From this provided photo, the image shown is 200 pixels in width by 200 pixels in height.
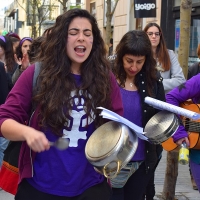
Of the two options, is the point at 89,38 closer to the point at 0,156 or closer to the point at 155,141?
the point at 155,141

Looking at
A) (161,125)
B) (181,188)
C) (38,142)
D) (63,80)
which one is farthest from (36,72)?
(181,188)

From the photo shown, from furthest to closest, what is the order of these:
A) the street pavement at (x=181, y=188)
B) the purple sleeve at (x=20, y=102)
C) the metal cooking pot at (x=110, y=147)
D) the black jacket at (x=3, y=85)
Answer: the street pavement at (x=181, y=188), the black jacket at (x=3, y=85), the purple sleeve at (x=20, y=102), the metal cooking pot at (x=110, y=147)

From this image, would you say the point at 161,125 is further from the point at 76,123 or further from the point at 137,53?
the point at 137,53

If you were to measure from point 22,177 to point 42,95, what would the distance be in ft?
1.51

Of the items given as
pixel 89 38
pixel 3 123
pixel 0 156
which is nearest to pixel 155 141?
pixel 89 38

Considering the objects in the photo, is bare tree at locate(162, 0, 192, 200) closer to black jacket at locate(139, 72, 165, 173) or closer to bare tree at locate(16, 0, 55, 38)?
black jacket at locate(139, 72, 165, 173)

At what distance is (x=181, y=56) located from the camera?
207 inches

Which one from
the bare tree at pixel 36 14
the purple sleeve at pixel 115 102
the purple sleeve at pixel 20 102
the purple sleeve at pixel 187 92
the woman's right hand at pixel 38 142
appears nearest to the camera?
the woman's right hand at pixel 38 142

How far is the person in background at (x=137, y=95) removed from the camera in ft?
12.1

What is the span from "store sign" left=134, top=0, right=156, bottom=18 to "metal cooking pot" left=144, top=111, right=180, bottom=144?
658 centimetres

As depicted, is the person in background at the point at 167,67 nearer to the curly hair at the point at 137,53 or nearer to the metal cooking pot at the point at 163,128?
the curly hair at the point at 137,53

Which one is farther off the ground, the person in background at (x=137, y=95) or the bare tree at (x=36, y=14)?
the bare tree at (x=36, y=14)

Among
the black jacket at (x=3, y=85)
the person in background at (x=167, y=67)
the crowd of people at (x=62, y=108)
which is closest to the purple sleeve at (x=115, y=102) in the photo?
the crowd of people at (x=62, y=108)

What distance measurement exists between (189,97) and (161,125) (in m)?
0.86
